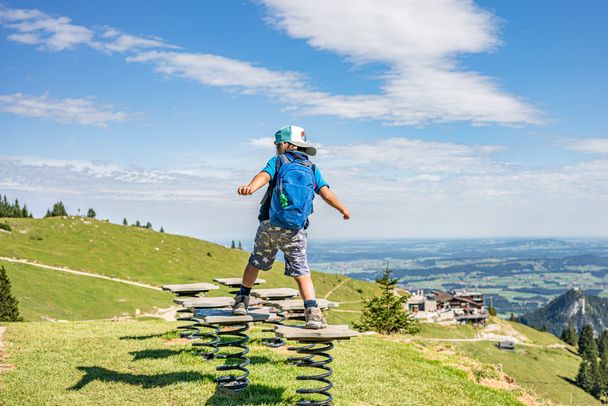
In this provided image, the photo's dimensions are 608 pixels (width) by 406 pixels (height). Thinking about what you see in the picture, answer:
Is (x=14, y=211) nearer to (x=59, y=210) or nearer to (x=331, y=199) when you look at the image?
(x=59, y=210)

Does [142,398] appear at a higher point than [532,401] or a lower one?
higher

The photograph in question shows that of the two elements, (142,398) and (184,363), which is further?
(184,363)

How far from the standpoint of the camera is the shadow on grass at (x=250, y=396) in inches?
328

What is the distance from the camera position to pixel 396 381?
37.0 ft

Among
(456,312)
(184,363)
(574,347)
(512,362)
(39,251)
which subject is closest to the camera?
(184,363)

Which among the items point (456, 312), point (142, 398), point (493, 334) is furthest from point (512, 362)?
point (142, 398)

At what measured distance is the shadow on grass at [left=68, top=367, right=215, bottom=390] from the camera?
9.35m

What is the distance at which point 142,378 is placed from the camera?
971 cm

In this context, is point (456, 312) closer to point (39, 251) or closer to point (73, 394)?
point (39, 251)

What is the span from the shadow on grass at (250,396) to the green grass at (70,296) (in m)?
32.1

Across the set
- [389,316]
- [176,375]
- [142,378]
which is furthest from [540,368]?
[142,378]

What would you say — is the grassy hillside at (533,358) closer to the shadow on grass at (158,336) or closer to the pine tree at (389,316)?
the pine tree at (389,316)

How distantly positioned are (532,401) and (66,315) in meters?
38.1

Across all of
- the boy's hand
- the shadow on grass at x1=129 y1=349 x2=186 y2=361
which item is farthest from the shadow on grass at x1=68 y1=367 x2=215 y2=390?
the boy's hand
